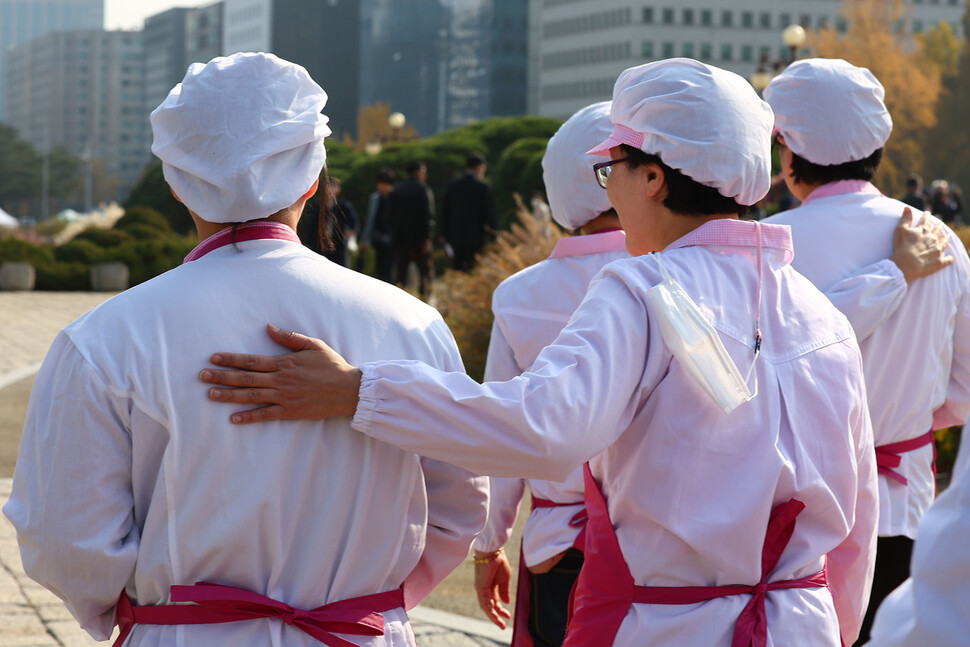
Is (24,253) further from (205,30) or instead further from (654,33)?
(205,30)

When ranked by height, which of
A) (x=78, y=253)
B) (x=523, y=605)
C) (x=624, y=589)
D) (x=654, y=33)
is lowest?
(x=78, y=253)

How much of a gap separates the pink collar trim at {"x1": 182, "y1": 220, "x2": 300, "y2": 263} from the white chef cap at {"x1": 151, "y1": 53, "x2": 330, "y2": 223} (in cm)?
3

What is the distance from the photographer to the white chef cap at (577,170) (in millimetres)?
3496

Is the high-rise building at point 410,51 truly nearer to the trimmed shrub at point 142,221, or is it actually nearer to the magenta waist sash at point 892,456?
the trimmed shrub at point 142,221

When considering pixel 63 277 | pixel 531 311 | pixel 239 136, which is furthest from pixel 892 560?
pixel 63 277

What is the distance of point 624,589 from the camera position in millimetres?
2352

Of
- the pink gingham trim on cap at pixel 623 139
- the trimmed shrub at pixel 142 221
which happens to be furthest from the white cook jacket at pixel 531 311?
the trimmed shrub at pixel 142 221

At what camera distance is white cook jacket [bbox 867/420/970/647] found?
52.6 inches

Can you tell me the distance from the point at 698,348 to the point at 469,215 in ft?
46.8

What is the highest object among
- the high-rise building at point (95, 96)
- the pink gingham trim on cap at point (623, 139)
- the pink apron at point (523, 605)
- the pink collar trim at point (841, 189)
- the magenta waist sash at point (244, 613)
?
the pink gingham trim on cap at point (623, 139)

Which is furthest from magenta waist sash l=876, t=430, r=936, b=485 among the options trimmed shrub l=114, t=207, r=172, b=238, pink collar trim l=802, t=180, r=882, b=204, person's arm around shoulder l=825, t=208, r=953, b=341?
trimmed shrub l=114, t=207, r=172, b=238

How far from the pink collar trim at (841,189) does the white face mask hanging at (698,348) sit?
5.15 ft

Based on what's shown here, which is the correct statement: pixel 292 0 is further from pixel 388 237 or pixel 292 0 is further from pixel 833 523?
pixel 833 523

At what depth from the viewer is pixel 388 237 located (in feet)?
57.5
